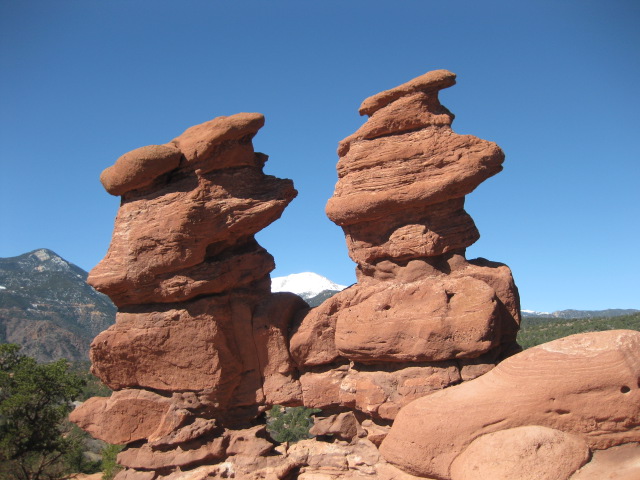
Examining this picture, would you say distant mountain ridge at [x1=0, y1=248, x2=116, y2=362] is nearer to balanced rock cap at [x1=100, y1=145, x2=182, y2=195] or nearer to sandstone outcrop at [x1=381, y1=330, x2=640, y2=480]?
balanced rock cap at [x1=100, y1=145, x2=182, y2=195]

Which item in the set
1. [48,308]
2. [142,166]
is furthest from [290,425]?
[48,308]

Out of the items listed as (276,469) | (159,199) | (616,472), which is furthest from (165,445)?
(616,472)

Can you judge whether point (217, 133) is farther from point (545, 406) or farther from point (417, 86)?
point (545, 406)

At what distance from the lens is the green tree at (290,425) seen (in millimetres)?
36625

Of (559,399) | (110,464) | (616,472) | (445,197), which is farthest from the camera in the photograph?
(110,464)

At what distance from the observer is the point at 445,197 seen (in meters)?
12.3

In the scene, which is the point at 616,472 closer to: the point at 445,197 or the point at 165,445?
the point at 445,197

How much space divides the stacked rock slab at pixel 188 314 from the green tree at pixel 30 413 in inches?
344

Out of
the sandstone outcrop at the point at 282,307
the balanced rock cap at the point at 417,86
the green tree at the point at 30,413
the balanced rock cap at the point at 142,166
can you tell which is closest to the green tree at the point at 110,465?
the green tree at the point at 30,413

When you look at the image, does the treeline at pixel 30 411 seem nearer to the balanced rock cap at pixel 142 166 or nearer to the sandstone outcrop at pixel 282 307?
the sandstone outcrop at pixel 282 307

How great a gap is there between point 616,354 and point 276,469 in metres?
7.69

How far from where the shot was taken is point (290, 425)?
40.8m

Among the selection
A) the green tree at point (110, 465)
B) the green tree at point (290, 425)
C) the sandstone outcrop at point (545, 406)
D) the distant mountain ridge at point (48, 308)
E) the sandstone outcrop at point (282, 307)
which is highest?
the distant mountain ridge at point (48, 308)

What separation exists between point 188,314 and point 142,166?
377cm
